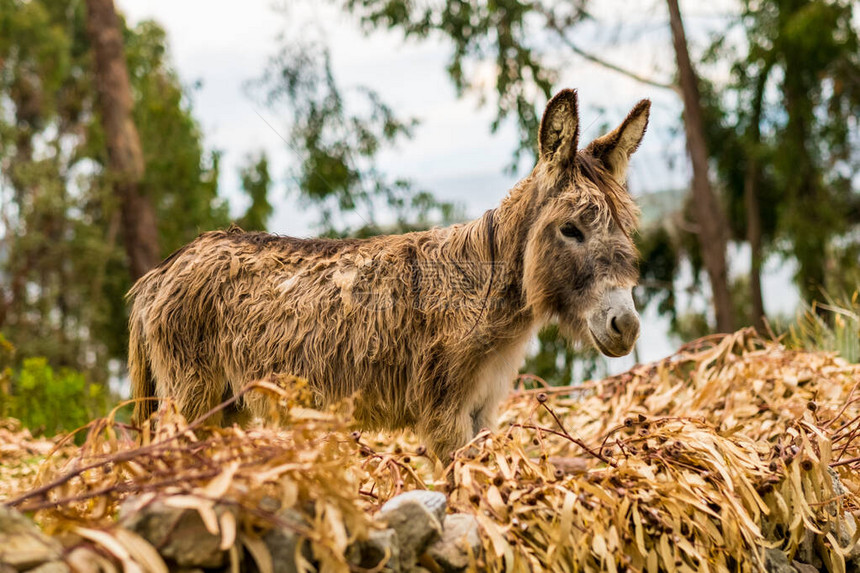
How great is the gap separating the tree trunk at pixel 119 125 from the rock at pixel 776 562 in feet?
29.1

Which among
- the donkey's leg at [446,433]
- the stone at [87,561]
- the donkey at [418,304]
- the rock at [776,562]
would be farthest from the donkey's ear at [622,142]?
the stone at [87,561]

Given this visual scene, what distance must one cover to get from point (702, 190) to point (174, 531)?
1181 cm

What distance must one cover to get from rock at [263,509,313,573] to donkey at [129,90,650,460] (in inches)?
53.1

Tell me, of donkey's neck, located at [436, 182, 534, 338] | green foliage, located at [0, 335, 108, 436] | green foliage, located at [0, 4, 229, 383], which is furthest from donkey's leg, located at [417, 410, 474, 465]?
green foliage, located at [0, 4, 229, 383]

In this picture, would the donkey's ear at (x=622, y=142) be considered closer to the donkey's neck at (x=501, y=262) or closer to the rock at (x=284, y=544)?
the donkey's neck at (x=501, y=262)

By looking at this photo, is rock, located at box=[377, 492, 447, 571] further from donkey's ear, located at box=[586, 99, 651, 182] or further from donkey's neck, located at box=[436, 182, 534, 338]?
donkey's ear, located at box=[586, 99, 651, 182]

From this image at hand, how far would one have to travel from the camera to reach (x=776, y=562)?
3.14 meters

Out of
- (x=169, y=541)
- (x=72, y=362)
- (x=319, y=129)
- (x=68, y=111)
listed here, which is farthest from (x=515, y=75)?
(x=68, y=111)

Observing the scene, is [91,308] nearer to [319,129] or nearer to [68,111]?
[68,111]

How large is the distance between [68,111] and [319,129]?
1608cm

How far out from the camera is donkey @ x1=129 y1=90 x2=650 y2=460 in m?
3.59

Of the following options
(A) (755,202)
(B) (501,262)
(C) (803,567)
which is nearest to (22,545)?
(B) (501,262)

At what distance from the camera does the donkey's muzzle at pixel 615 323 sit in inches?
129

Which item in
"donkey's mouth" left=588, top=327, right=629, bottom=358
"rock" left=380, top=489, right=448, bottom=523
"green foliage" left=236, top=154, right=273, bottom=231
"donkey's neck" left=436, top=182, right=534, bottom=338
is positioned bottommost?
"rock" left=380, top=489, right=448, bottom=523
